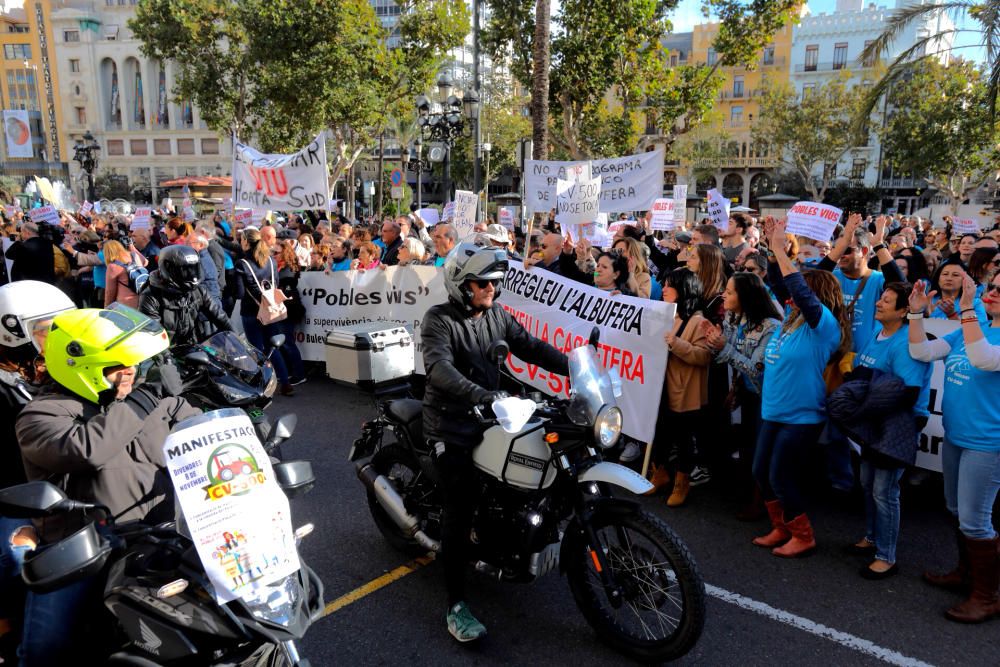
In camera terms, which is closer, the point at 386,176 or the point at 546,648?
the point at 546,648

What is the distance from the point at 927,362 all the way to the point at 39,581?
4265 mm

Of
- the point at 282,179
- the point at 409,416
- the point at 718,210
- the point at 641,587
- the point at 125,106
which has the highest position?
the point at 125,106

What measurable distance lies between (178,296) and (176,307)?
100mm

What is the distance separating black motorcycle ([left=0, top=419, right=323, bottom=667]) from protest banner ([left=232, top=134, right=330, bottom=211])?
7.48m

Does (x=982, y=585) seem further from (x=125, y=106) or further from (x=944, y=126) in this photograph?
(x=125, y=106)

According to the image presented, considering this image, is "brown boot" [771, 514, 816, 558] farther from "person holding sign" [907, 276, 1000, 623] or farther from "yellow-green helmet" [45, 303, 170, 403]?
"yellow-green helmet" [45, 303, 170, 403]

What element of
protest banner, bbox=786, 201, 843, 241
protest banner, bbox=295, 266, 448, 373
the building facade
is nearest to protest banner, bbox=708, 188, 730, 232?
protest banner, bbox=786, 201, 843, 241

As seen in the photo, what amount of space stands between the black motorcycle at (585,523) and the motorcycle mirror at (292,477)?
830mm

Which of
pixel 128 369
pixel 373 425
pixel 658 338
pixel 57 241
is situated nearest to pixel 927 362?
pixel 658 338

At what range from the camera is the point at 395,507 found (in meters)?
3.93

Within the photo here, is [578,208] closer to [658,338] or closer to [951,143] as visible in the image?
[658,338]

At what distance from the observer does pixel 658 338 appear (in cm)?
506

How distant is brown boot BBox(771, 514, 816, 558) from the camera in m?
4.25

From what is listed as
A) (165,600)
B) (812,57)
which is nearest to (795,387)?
(165,600)
